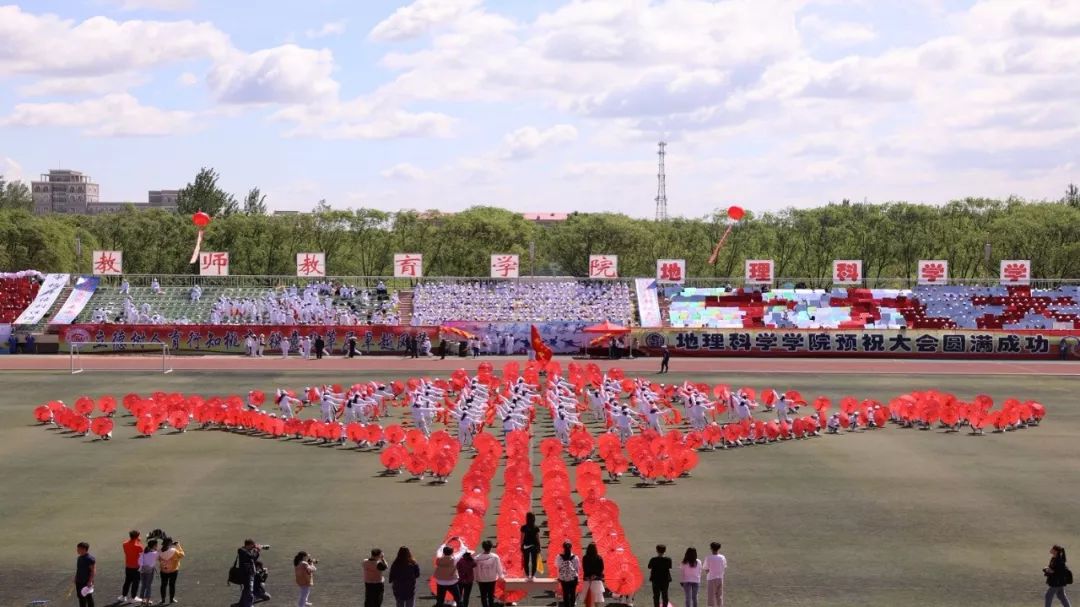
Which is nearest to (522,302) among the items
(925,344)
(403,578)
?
(925,344)

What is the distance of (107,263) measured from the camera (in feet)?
259

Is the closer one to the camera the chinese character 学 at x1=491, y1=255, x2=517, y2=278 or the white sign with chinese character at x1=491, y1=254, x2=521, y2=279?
the white sign with chinese character at x1=491, y1=254, x2=521, y2=279

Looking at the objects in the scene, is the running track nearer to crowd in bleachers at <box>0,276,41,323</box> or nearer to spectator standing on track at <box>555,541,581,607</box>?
crowd in bleachers at <box>0,276,41,323</box>

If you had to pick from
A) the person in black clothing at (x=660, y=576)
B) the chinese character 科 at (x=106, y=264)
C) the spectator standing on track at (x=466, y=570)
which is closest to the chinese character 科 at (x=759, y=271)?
the chinese character 科 at (x=106, y=264)

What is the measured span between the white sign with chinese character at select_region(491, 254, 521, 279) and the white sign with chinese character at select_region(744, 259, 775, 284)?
15.9 metres

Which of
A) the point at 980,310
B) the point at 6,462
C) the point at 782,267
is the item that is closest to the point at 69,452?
the point at 6,462

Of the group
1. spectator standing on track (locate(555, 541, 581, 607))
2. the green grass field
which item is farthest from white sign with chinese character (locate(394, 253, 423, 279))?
spectator standing on track (locate(555, 541, 581, 607))

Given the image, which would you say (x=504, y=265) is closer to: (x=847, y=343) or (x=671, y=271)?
(x=671, y=271)

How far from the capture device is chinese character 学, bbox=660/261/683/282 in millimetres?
79750

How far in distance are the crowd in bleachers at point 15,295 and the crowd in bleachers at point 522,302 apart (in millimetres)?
24637

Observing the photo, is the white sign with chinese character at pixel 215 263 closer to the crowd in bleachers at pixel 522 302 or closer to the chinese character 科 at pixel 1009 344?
the crowd in bleachers at pixel 522 302

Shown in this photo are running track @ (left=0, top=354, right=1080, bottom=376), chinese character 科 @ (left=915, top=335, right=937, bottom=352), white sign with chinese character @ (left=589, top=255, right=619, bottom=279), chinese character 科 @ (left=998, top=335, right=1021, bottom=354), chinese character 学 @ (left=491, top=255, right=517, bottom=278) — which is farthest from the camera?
chinese character 学 @ (left=491, top=255, right=517, bottom=278)

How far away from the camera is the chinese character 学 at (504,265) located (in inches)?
3159

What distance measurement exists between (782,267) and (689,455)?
7160 centimetres
